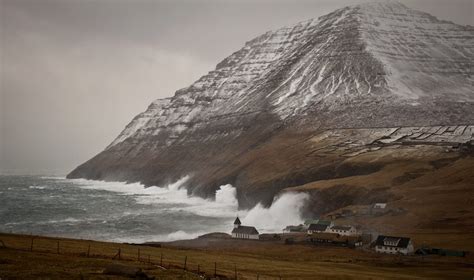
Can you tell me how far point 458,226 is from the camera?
123000mm

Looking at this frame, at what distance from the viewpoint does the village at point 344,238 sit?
101812mm

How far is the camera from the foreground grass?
4769 centimetres

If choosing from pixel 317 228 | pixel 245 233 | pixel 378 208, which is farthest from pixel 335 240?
pixel 378 208

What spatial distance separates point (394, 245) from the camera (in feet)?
339

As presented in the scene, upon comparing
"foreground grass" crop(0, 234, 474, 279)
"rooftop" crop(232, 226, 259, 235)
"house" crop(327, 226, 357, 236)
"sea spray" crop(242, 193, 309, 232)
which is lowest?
"foreground grass" crop(0, 234, 474, 279)

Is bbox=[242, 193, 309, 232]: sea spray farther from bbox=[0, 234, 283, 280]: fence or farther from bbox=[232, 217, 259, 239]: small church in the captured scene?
bbox=[0, 234, 283, 280]: fence

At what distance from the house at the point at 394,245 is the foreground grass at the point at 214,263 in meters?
3.65

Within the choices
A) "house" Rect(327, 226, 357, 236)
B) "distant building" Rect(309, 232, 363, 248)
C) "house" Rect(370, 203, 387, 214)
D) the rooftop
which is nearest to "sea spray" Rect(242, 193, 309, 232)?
"house" Rect(370, 203, 387, 214)

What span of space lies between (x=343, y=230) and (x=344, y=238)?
706cm

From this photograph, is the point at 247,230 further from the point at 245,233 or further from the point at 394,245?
the point at 394,245

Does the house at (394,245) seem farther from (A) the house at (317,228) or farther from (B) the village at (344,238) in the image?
(A) the house at (317,228)

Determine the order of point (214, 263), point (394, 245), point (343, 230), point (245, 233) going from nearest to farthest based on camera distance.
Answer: point (214, 263)
point (394, 245)
point (343, 230)
point (245, 233)

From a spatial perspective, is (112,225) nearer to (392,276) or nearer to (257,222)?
(257,222)

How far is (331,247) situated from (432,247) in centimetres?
1993
